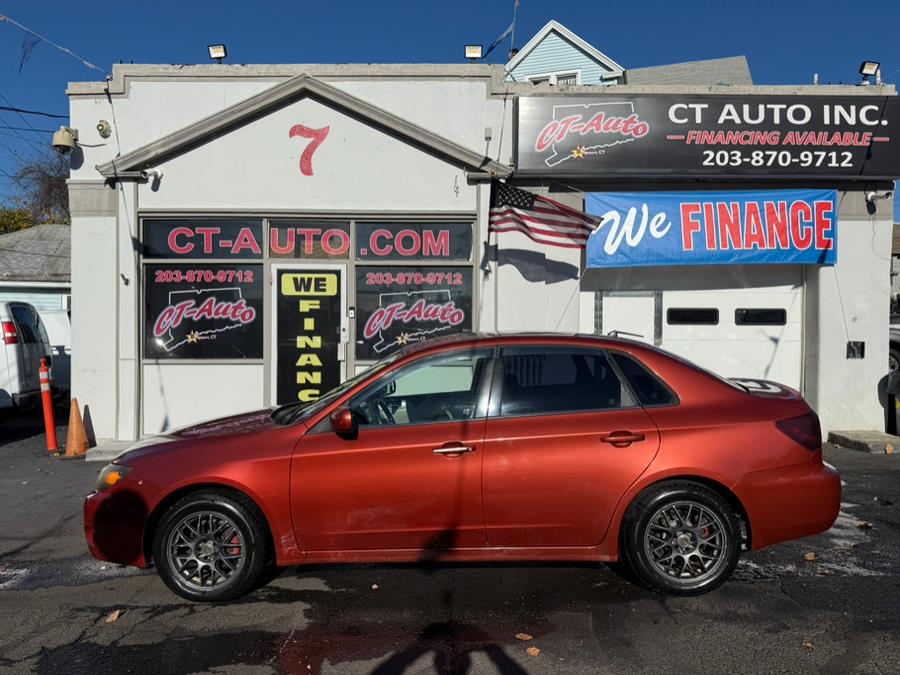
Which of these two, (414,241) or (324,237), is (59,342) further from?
(414,241)

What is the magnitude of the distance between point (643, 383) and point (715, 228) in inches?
225

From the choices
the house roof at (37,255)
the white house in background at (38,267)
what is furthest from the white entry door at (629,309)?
the house roof at (37,255)

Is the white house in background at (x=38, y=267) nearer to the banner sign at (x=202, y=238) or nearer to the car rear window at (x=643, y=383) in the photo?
the banner sign at (x=202, y=238)

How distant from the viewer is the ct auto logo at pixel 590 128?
9500mm

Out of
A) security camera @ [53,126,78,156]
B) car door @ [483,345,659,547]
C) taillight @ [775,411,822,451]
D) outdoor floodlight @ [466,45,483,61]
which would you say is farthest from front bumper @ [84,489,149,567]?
outdoor floodlight @ [466,45,483,61]

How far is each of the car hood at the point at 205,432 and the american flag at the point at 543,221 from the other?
5.20 meters

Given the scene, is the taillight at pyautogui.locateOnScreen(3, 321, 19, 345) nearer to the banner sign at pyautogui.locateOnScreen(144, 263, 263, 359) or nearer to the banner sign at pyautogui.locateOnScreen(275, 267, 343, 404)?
the banner sign at pyautogui.locateOnScreen(144, 263, 263, 359)

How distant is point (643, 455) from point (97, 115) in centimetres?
860

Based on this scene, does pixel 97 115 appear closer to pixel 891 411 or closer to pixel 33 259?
pixel 891 411

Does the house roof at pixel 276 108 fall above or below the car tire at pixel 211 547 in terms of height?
above

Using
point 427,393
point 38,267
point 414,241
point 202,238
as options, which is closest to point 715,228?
point 414,241

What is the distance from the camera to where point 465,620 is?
13.7 feet

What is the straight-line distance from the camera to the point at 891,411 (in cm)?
963

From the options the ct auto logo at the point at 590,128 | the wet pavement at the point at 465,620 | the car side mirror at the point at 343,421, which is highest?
the ct auto logo at the point at 590,128
